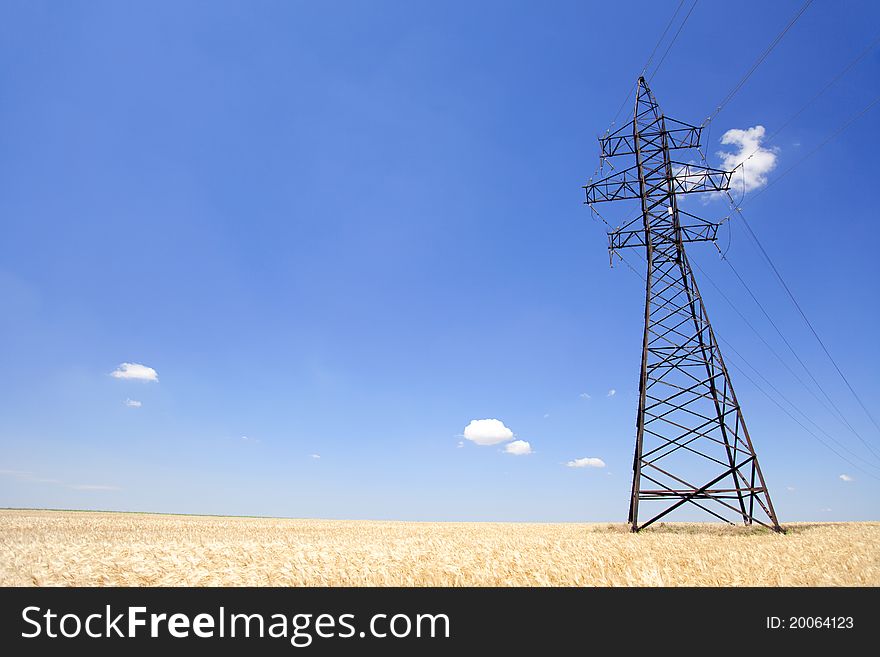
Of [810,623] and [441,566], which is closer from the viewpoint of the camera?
[810,623]

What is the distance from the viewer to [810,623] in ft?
22.7

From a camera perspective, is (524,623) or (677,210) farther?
(677,210)

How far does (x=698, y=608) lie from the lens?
287 inches

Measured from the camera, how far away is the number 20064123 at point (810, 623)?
6.74 meters

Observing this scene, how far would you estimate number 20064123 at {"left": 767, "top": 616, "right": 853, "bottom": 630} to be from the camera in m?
6.74

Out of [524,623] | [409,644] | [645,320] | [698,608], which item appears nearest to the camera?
[409,644]

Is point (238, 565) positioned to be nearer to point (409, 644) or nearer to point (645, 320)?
point (409, 644)

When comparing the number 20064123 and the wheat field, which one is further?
the wheat field

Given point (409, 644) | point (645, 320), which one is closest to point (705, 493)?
point (645, 320)

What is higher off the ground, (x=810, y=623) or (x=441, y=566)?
(x=441, y=566)

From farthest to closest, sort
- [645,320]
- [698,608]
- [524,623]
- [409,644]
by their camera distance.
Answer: [645,320] → [698,608] → [524,623] → [409,644]

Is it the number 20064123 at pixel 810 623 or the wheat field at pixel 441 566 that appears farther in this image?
the wheat field at pixel 441 566

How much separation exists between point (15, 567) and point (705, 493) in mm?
21013

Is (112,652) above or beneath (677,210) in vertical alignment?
beneath
